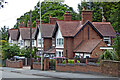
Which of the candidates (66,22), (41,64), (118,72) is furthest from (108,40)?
(118,72)

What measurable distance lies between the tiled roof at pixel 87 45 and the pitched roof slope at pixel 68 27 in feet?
7.39

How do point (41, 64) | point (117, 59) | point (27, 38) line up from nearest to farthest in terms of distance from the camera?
point (117, 59) < point (41, 64) < point (27, 38)

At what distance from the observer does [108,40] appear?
4716 cm

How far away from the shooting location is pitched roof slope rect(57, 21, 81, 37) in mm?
45125

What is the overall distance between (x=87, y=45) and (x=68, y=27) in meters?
4.96

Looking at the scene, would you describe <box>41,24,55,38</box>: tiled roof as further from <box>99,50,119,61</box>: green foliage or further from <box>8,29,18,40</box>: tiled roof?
<box>99,50,119,61</box>: green foliage

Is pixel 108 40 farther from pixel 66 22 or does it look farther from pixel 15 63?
pixel 15 63

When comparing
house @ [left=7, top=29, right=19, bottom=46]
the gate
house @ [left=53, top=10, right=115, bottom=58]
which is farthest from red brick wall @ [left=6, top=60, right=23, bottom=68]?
house @ [left=7, top=29, right=19, bottom=46]

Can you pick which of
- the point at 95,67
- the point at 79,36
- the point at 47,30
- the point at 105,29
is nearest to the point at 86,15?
the point at 79,36

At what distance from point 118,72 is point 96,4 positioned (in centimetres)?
4906

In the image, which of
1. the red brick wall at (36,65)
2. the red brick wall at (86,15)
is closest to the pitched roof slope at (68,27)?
the red brick wall at (86,15)

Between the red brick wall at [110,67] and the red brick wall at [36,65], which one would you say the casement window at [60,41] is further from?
the red brick wall at [110,67]

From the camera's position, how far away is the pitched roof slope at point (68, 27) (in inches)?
1777

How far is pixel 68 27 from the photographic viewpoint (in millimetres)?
46219
